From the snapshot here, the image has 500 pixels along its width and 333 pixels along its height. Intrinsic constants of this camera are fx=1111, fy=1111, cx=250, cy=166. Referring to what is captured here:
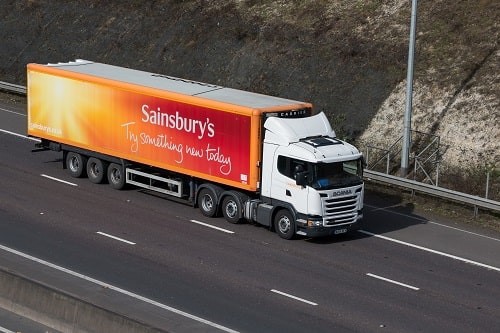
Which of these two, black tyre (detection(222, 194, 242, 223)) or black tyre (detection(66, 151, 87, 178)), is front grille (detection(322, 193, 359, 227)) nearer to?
black tyre (detection(222, 194, 242, 223))

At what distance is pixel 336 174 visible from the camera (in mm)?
28953

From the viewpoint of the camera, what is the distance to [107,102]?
33.2 meters

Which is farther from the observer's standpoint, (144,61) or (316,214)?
(144,61)

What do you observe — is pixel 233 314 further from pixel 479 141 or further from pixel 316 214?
pixel 479 141

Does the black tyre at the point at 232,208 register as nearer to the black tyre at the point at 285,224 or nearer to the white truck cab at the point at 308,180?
the white truck cab at the point at 308,180

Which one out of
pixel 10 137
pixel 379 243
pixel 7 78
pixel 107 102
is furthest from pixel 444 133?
pixel 7 78

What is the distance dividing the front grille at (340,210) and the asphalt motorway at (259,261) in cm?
67

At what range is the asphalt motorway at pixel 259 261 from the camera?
23.6 m

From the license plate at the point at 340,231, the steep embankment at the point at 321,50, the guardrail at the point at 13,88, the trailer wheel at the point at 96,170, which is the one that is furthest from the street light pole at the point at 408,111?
the guardrail at the point at 13,88

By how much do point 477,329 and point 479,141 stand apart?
14.5 metres

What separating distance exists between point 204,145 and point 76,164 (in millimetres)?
5808

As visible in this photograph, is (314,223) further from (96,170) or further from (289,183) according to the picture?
(96,170)

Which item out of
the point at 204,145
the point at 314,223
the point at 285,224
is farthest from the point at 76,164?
the point at 314,223

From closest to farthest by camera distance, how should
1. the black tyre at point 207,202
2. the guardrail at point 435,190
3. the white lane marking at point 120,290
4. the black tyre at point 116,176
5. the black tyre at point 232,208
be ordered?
the white lane marking at point 120,290 < the black tyre at point 232,208 < the black tyre at point 207,202 < the guardrail at point 435,190 < the black tyre at point 116,176
